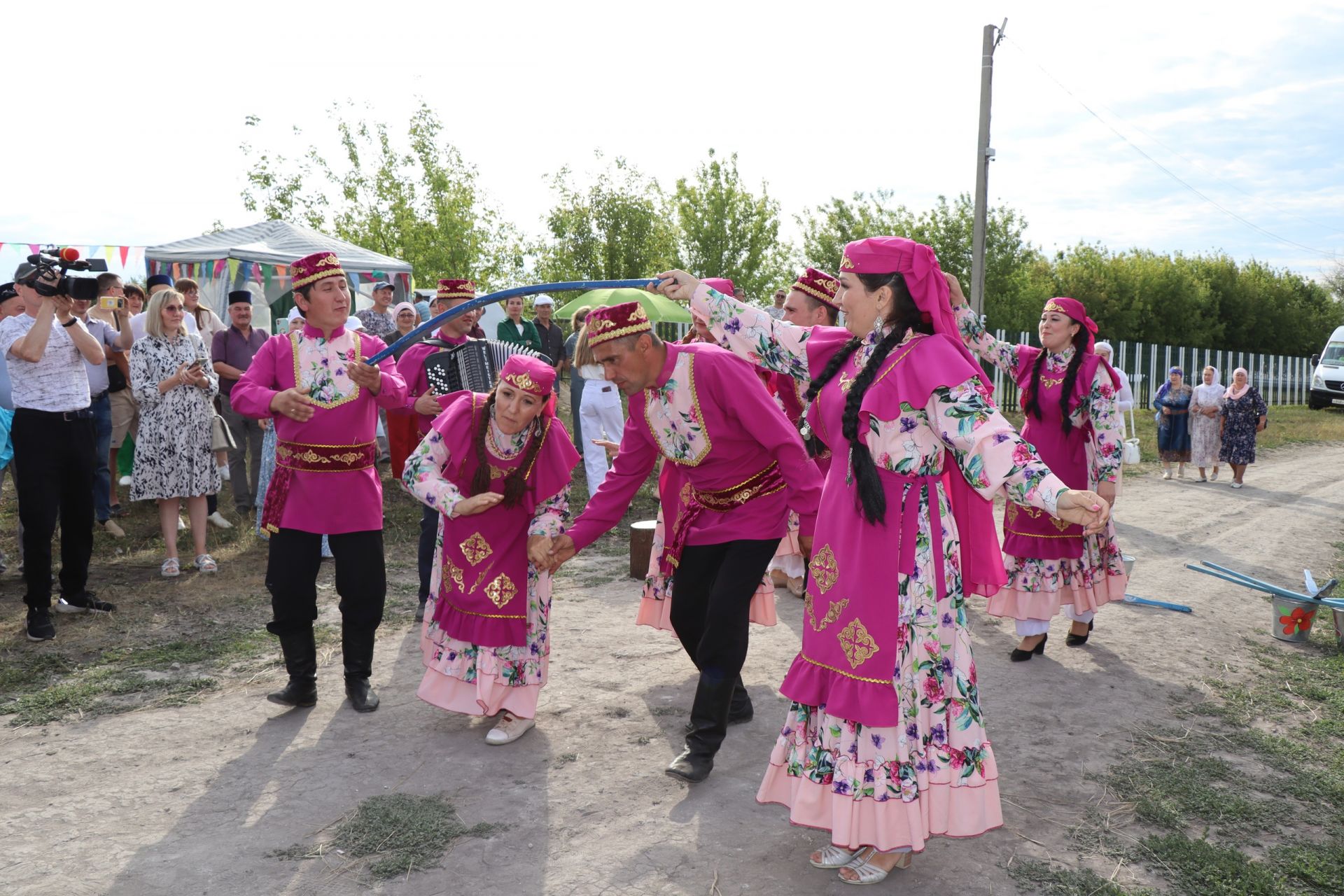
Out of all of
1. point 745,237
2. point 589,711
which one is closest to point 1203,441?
point 589,711

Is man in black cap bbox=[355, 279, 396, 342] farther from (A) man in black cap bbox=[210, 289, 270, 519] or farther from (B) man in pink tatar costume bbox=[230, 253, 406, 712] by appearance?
(B) man in pink tatar costume bbox=[230, 253, 406, 712]

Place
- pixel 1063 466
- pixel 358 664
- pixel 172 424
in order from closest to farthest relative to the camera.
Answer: pixel 358 664, pixel 1063 466, pixel 172 424

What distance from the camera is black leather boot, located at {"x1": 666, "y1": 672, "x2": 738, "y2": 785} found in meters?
4.18

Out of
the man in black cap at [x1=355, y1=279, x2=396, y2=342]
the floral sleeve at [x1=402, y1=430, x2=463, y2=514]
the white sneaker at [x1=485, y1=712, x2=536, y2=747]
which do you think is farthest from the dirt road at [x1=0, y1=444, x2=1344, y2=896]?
the man in black cap at [x1=355, y1=279, x2=396, y2=342]

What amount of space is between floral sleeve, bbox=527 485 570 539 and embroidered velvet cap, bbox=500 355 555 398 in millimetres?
511

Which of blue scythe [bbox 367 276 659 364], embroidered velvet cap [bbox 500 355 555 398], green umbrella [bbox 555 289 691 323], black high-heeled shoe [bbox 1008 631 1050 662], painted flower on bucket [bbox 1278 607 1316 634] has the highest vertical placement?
green umbrella [bbox 555 289 691 323]

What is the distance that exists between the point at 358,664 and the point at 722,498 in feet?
6.74

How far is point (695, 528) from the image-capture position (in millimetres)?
4445

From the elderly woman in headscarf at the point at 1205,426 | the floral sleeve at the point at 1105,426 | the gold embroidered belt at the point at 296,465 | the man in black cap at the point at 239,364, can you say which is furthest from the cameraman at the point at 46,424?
the elderly woman in headscarf at the point at 1205,426

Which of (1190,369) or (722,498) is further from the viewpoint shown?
(1190,369)

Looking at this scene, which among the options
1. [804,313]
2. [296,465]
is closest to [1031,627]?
[804,313]

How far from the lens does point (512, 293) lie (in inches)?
184

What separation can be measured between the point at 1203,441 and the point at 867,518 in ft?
46.1

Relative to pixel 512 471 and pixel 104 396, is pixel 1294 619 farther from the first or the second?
pixel 104 396
